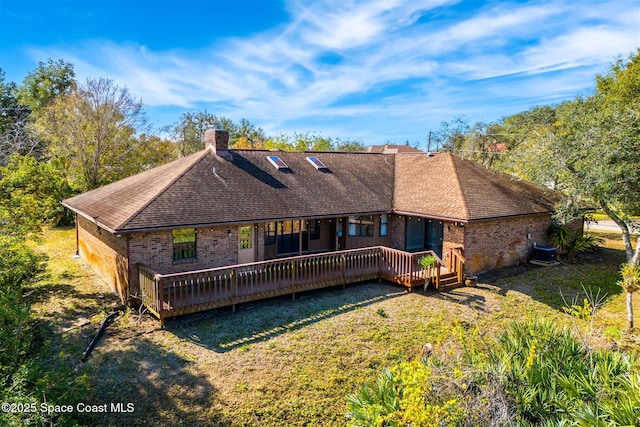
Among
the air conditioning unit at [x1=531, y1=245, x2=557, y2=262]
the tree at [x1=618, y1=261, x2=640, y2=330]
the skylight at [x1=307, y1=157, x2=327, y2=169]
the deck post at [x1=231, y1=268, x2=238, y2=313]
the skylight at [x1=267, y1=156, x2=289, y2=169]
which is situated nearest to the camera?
the tree at [x1=618, y1=261, x2=640, y2=330]

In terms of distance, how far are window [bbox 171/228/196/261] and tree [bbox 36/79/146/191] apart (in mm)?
19979

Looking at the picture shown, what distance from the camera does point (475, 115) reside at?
43.4m

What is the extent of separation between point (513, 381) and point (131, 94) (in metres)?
30.9

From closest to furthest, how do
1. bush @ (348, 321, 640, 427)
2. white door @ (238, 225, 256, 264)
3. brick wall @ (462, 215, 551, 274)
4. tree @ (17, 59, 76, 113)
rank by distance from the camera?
bush @ (348, 321, 640, 427), white door @ (238, 225, 256, 264), brick wall @ (462, 215, 551, 274), tree @ (17, 59, 76, 113)

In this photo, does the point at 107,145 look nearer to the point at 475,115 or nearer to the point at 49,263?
the point at 49,263

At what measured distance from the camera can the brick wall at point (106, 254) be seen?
Result: 11.9 metres

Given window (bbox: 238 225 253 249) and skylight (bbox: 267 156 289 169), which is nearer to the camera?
window (bbox: 238 225 253 249)

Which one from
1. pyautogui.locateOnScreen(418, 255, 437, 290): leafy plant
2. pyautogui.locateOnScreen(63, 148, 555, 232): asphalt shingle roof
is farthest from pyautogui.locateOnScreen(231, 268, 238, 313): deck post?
pyautogui.locateOnScreen(418, 255, 437, 290): leafy plant

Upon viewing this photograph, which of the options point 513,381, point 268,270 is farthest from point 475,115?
point 513,381

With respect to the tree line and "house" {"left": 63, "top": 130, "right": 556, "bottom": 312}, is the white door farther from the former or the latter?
the tree line

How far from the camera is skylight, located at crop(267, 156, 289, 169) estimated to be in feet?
59.6

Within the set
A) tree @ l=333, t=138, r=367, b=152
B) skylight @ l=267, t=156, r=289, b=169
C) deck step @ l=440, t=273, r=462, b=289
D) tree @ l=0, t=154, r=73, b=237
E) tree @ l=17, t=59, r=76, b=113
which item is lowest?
deck step @ l=440, t=273, r=462, b=289

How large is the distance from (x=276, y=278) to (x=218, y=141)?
794 cm

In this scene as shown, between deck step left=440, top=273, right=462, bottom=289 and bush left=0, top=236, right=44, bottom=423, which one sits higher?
bush left=0, top=236, right=44, bottom=423
